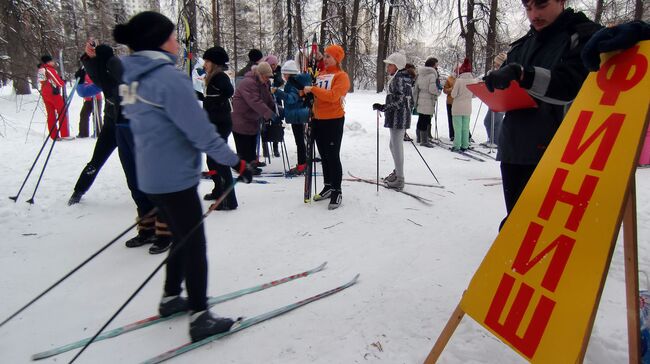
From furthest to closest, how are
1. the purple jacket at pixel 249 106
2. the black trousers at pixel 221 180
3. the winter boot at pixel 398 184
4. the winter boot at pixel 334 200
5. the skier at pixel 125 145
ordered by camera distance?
the winter boot at pixel 398 184 < the purple jacket at pixel 249 106 < the winter boot at pixel 334 200 < the black trousers at pixel 221 180 < the skier at pixel 125 145

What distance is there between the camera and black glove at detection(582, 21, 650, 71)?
1437mm

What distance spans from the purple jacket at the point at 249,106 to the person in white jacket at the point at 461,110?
4.78 meters

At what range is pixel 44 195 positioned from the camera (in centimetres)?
466

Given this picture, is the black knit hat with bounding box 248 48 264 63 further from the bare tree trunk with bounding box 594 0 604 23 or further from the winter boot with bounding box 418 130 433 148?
the bare tree trunk with bounding box 594 0 604 23

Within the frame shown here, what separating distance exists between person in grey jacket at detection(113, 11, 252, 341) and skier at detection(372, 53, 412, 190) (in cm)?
336

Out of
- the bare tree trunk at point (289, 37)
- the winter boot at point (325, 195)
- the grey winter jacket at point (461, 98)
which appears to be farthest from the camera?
the bare tree trunk at point (289, 37)

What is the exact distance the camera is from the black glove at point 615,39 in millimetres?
1437

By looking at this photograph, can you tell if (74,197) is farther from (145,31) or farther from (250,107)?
(145,31)

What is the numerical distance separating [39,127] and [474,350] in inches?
478

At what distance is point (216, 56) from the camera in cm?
420

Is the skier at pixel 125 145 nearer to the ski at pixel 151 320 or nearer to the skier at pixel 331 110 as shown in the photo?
the ski at pixel 151 320

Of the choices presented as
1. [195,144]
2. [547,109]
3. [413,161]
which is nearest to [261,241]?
[195,144]

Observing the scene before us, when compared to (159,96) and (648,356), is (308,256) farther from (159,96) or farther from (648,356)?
(648,356)

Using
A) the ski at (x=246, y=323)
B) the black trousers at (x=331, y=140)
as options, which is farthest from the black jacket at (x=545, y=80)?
the black trousers at (x=331, y=140)
